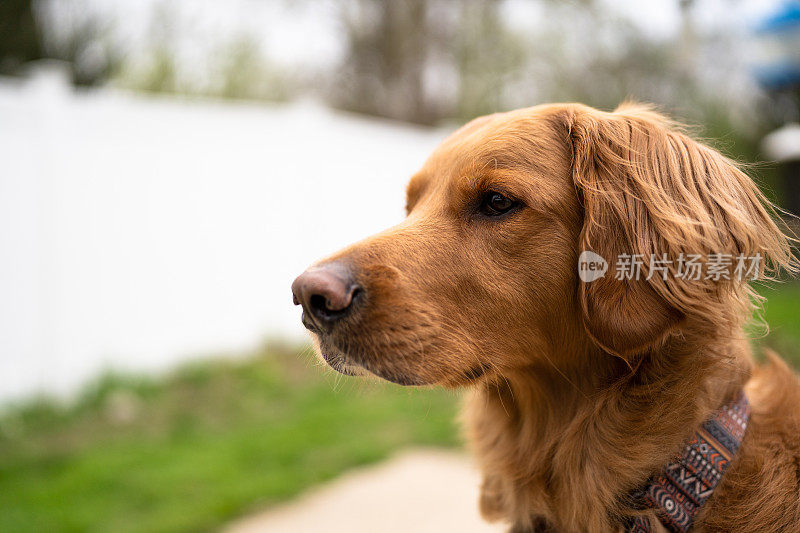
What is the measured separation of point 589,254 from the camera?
1771 millimetres

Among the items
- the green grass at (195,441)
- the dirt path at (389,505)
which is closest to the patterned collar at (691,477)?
the green grass at (195,441)

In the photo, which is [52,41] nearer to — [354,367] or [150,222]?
[150,222]

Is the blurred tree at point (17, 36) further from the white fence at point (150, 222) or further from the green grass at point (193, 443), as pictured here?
the green grass at point (193, 443)

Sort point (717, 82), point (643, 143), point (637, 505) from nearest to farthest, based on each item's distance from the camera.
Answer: point (637, 505) → point (643, 143) → point (717, 82)

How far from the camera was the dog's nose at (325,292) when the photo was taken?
171 centimetres

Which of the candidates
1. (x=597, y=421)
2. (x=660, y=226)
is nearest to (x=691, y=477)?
(x=597, y=421)

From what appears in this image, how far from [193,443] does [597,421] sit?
13.0 ft

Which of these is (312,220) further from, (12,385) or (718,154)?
(718,154)

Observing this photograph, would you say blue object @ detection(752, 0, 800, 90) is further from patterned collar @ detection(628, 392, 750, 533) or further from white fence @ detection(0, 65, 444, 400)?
patterned collar @ detection(628, 392, 750, 533)

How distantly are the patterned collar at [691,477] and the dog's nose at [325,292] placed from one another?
1.04 metres

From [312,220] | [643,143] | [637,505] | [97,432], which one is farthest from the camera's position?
[312,220]

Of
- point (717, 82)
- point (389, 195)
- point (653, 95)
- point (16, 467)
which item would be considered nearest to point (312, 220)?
point (389, 195)

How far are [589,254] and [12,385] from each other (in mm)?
5070

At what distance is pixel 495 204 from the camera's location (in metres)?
1.91
